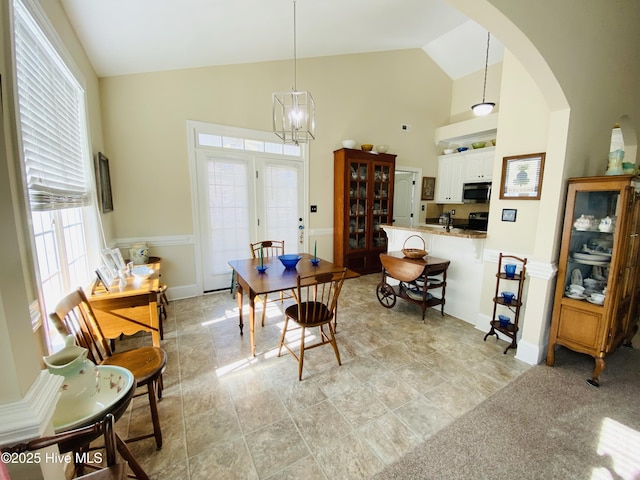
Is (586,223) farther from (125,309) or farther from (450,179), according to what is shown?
(125,309)

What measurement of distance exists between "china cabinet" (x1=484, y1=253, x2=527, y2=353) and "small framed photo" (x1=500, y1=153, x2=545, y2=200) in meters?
0.58

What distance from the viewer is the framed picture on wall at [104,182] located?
8.29 ft

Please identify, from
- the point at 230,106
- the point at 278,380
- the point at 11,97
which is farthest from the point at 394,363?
the point at 230,106

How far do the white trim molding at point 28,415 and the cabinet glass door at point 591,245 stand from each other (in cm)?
321

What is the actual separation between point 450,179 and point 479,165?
63cm

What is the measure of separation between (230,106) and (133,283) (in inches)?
100

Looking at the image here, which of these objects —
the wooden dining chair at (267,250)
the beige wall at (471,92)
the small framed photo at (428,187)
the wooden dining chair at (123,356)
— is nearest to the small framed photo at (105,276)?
the wooden dining chair at (123,356)

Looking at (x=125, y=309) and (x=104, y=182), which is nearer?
(x=125, y=309)

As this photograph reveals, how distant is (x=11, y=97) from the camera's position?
1.12 m

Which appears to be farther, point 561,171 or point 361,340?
point 361,340

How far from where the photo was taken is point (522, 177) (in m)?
2.48

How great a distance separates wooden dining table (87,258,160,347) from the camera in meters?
1.91

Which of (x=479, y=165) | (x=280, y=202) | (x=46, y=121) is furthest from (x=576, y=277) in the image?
(x=46, y=121)

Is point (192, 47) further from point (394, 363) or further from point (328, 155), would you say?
point (394, 363)
